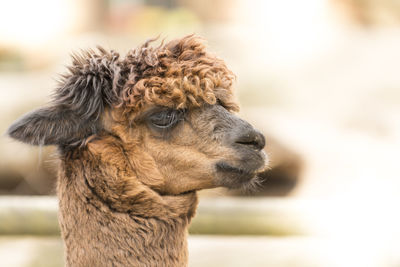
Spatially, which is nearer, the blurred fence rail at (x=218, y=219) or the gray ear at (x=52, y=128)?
the gray ear at (x=52, y=128)

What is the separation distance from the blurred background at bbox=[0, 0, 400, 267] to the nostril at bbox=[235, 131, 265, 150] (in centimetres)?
63

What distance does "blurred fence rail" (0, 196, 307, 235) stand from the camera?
159 inches

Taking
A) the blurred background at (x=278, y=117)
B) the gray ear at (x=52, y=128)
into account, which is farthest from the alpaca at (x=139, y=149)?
the blurred background at (x=278, y=117)

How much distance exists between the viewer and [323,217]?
13.5ft

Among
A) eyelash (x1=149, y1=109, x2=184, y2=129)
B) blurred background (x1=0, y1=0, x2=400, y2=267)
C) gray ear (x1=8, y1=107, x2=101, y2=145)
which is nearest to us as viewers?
gray ear (x1=8, y1=107, x2=101, y2=145)

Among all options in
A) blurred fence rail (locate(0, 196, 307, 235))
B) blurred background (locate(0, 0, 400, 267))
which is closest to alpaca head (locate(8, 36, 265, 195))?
blurred background (locate(0, 0, 400, 267))

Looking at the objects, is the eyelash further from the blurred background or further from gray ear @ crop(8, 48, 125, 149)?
the blurred background

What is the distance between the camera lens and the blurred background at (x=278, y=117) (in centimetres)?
388

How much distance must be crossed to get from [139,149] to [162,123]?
138 millimetres

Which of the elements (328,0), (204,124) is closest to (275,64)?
(328,0)

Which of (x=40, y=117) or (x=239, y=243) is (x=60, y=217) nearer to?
(x=40, y=117)

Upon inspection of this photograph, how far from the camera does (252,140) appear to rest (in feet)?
7.41

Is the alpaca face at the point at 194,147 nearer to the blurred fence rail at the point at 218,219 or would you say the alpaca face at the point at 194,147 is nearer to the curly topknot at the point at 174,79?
the curly topknot at the point at 174,79

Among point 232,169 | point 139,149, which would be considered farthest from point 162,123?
point 232,169
